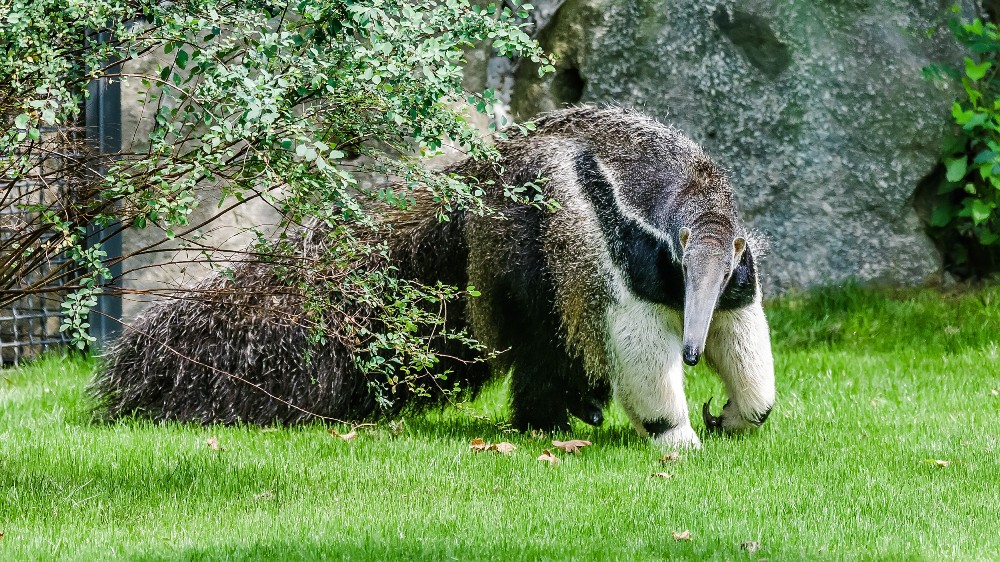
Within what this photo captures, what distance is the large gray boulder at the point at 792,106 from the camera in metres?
9.10

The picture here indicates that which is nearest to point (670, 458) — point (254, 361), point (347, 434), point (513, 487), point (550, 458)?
point (550, 458)

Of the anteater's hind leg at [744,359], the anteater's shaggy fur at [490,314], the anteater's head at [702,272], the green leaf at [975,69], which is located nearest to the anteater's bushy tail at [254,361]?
the anteater's shaggy fur at [490,314]

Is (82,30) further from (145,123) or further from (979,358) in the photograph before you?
(979,358)

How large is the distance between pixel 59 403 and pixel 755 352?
13.8 feet

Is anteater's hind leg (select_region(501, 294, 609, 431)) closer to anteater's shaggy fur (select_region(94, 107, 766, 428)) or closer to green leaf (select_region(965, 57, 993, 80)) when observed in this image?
anteater's shaggy fur (select_region(94, 107, 766, 428))

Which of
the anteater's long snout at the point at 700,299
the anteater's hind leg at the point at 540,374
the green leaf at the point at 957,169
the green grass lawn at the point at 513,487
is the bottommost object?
the green grass lawn at the point at 513,487

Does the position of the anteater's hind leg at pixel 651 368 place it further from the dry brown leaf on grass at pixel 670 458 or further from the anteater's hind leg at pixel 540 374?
the anteater's hind leg at pixel 540 374

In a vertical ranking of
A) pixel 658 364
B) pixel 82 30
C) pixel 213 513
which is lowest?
pixel 213 513

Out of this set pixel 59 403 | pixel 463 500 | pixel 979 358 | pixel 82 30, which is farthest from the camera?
pixel 979 358

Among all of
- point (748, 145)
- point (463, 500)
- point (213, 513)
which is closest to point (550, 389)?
point (463, 500)

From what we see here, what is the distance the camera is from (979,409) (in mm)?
6492

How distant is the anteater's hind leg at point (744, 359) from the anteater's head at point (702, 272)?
460 millimetres

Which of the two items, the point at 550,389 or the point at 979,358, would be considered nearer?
the point at 550,389

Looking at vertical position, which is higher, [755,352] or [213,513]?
[755,352]
